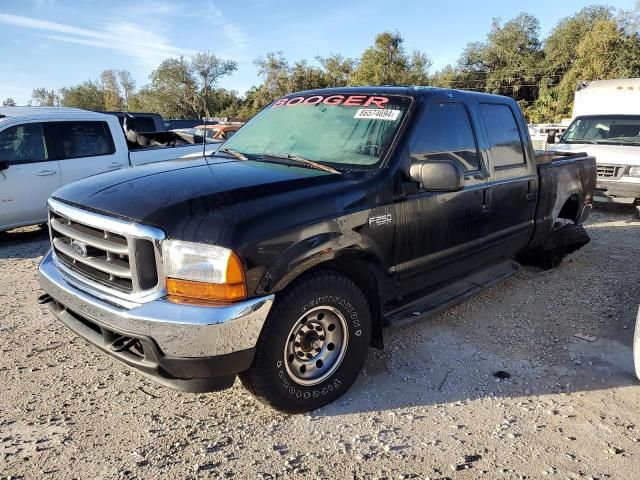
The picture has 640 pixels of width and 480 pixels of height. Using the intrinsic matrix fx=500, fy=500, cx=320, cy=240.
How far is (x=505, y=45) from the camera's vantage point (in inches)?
2032

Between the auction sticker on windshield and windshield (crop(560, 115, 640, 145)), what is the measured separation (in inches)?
309

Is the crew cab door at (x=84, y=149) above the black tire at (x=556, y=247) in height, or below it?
above

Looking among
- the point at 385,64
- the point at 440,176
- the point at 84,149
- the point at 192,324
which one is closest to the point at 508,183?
the point at 440,176

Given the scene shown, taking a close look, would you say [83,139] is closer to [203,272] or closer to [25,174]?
[25,174]

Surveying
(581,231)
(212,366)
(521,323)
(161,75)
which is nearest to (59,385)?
(212,366)

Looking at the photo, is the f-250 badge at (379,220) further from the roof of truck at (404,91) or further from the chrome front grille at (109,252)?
the chrome front grille at (109,252)

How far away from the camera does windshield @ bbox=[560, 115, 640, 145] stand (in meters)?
9.51

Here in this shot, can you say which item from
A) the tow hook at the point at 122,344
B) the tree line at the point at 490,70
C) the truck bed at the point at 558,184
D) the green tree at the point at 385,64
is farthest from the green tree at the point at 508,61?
the tow hook at the point at 122,344

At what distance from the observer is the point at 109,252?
2639 mm

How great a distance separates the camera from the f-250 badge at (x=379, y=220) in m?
3.08

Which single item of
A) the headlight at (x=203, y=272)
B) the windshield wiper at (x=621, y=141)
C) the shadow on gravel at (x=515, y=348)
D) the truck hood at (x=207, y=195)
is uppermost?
the truck hood at (x=207, y=195)

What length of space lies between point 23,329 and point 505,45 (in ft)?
185

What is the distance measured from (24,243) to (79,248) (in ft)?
16.3

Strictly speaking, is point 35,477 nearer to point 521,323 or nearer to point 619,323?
point 521,323
